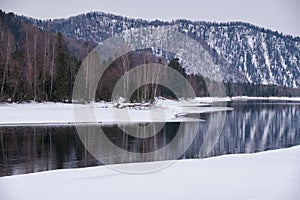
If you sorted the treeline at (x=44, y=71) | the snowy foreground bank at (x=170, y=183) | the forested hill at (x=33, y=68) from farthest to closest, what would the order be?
the treeline at (x=44, y=71)
the forested hill at (x=33, y=68)
the snowy foreground bank at (x=170, y=183)

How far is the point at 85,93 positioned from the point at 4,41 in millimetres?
10859

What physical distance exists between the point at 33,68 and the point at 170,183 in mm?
33643

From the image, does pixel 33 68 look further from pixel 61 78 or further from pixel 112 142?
pixel 112 142

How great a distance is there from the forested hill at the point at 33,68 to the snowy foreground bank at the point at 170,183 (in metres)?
27.0

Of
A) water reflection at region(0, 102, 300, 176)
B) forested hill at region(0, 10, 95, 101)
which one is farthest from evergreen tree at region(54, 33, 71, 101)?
water reflection at region(0, 102, 300, 176)

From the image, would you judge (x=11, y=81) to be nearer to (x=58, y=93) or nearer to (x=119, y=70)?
(x=58, y=93)

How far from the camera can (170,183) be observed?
823 cm

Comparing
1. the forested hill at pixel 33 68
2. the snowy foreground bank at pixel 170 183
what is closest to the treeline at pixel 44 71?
the forested hill at pixel 33 68

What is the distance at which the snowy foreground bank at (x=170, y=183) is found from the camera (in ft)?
23.5

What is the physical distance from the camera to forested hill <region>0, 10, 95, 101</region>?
118 feet

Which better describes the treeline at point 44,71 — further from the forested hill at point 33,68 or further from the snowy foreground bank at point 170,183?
the snowy foreground bank at point 170,183

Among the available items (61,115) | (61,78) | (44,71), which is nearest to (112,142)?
(61,115)

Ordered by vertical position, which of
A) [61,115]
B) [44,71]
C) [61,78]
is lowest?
[61,115]

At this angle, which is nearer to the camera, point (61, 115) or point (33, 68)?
point (61, 115)
